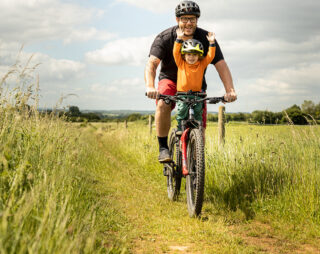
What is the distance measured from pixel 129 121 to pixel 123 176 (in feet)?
44.4

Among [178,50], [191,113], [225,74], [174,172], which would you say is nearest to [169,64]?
[178,50]

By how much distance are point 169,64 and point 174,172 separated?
166 centimetres

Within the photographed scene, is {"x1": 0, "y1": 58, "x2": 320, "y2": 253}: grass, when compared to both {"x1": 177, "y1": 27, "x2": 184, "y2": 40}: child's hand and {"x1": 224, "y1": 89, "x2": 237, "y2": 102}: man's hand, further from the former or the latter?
{"x1": 177, "y1": 27, "x2": 184, "y2": 40}: child's hand

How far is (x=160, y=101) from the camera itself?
185 inches

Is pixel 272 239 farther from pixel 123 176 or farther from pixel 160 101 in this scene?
pixel 123 176

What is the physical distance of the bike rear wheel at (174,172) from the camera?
4.75 metres

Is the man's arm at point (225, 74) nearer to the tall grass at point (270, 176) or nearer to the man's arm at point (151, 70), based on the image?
the man's arm at point (151, 70)

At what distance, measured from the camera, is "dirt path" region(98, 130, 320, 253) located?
10.9ft

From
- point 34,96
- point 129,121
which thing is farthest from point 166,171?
point 129,121

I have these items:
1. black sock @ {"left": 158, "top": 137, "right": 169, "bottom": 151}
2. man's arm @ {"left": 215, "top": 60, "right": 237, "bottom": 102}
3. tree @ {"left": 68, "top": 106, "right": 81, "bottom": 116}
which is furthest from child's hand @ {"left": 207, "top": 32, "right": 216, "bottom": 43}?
tree @ {"left": 68, "top": 106, "right": 81, "bottom": 116}

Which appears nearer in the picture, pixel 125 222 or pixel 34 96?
pixel 125 222

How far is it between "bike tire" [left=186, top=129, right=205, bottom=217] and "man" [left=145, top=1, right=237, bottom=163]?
A: 24.2 inches

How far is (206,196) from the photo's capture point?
4.91 metres

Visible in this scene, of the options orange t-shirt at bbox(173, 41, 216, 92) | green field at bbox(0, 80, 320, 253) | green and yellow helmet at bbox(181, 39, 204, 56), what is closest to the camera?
green field at bbox(0, 80, 320, 253)
